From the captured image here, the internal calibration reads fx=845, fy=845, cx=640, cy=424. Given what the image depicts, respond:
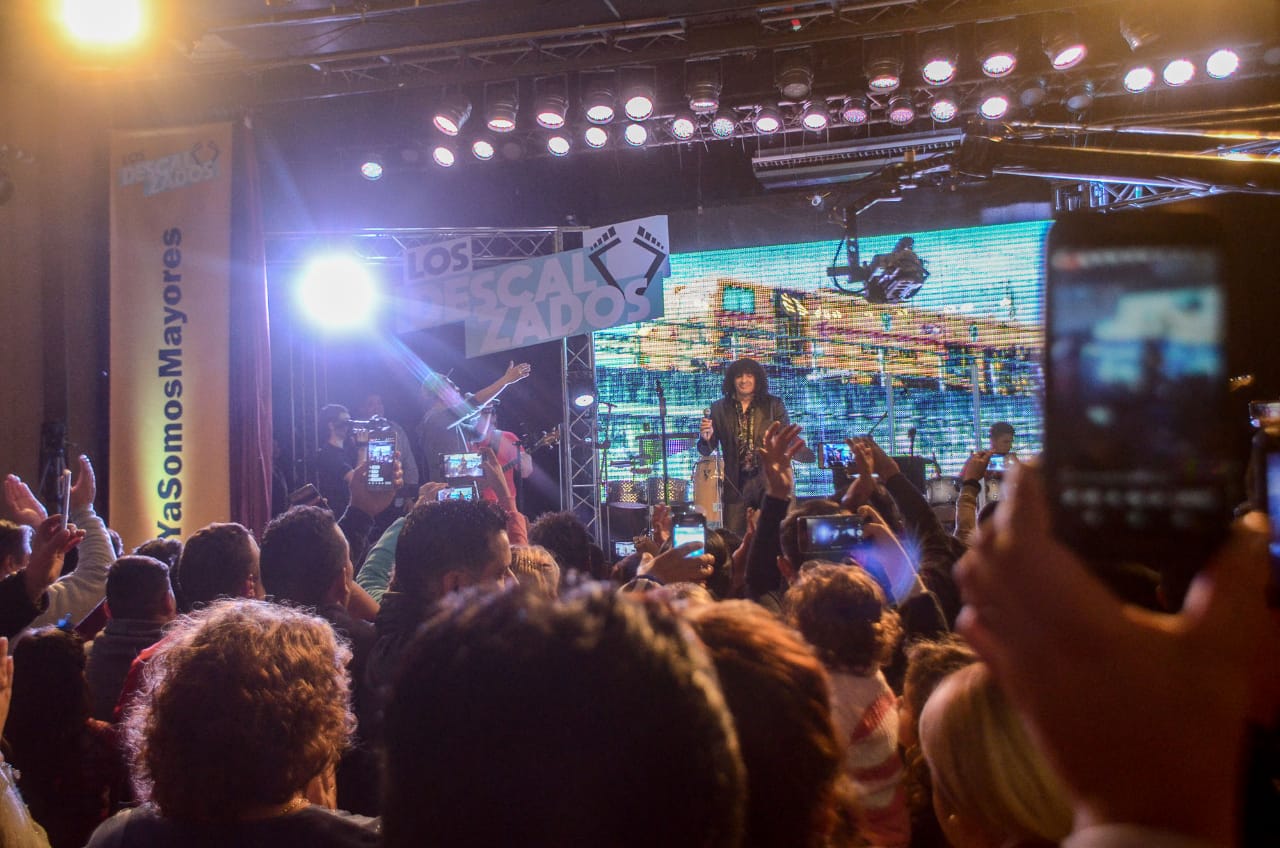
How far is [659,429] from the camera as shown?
8.88 metres

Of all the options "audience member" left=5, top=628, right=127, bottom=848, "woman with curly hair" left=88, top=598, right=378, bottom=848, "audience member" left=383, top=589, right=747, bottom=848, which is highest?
"audience member" left=383, top=589, right=747, bottom=848

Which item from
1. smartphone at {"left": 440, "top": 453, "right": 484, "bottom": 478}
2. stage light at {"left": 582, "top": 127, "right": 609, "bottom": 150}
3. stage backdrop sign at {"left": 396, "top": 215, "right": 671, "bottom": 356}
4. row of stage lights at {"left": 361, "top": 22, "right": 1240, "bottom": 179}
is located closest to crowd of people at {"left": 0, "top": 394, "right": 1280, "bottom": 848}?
smartphone at {"left": 440, "top": 453, "right": 484, "bottom": 478}

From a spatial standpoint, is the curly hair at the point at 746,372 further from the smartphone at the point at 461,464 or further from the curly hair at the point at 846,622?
the curly hair at the point at 846,622

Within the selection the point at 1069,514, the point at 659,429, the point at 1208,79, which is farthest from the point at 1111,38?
the point at 1069,514

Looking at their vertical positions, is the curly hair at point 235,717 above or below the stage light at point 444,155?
below

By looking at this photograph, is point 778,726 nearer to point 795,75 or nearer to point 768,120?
point 795,75

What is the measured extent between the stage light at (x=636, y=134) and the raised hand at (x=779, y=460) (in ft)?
16.4

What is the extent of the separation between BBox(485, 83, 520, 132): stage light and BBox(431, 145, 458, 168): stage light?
1.66 feet

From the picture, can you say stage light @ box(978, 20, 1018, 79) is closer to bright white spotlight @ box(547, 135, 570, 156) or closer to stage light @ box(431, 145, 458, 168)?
bright white spotlight @ box(547, 135, 570, 156)

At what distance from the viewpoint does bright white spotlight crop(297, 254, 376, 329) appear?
8.31 m

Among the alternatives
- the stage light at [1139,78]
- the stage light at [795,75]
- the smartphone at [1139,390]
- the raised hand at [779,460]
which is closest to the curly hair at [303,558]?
the raised hand at [779,460]

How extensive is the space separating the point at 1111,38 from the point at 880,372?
3650mm

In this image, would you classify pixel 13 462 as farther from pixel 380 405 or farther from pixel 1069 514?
pixel 1069 514

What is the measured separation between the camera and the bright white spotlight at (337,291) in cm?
831
